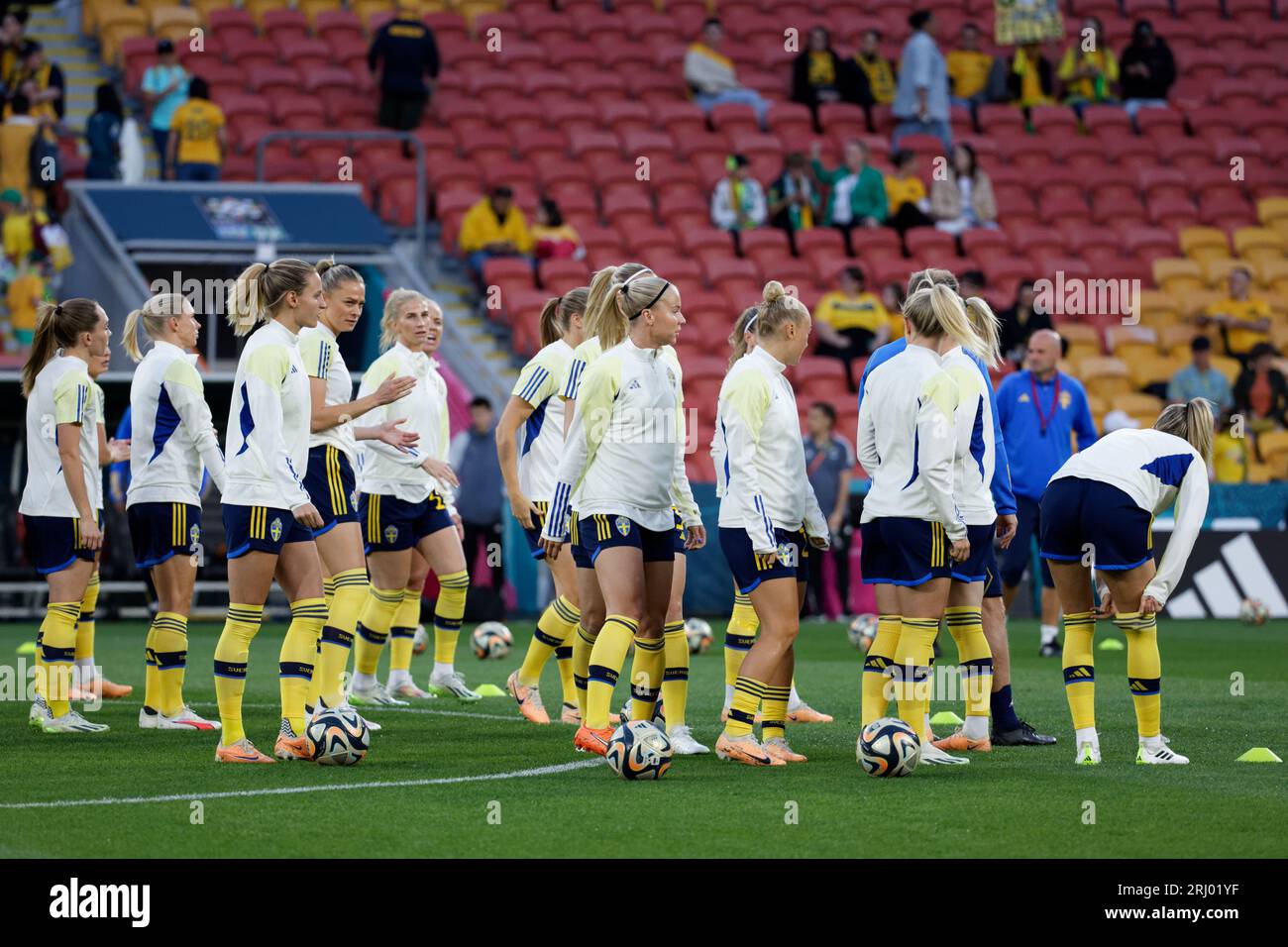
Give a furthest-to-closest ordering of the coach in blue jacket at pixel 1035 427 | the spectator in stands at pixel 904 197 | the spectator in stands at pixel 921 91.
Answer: the spectator in stands at pixel 921 91 < the spectator in stands at pixel 904 197 < the coach in blue jacket at pixel 1035 427

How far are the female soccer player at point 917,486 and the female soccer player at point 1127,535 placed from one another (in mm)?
580

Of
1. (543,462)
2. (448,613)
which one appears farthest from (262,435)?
(448,613)

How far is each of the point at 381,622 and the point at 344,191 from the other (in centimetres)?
967

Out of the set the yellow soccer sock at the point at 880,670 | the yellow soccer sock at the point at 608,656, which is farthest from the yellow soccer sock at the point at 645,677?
the yellow soccer sock at the point at 880,670

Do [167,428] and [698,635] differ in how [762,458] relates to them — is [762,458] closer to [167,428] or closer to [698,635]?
[167,428]

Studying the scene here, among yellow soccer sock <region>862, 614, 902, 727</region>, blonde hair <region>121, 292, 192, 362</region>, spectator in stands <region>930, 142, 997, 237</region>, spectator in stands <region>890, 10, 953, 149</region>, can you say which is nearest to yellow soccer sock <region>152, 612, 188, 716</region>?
blonde hair <region>121, 292, 192, 362</region>

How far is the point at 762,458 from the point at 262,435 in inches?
87.6

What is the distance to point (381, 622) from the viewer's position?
Result: 11.3 meters

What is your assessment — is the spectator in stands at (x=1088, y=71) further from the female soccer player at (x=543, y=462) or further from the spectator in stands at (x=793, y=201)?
the female soccer player at (x=543, y=462)

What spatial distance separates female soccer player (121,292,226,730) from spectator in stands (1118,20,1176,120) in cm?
1918

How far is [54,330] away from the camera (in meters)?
9.77

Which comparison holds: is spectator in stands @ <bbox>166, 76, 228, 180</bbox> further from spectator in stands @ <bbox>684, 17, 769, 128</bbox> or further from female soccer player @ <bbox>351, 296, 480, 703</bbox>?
female soccer player @ <bbox>351, 296, 480, 703</bbox>

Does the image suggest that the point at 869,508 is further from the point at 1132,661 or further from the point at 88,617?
the point at 88,617

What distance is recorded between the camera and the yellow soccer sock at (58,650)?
32.3 ft
